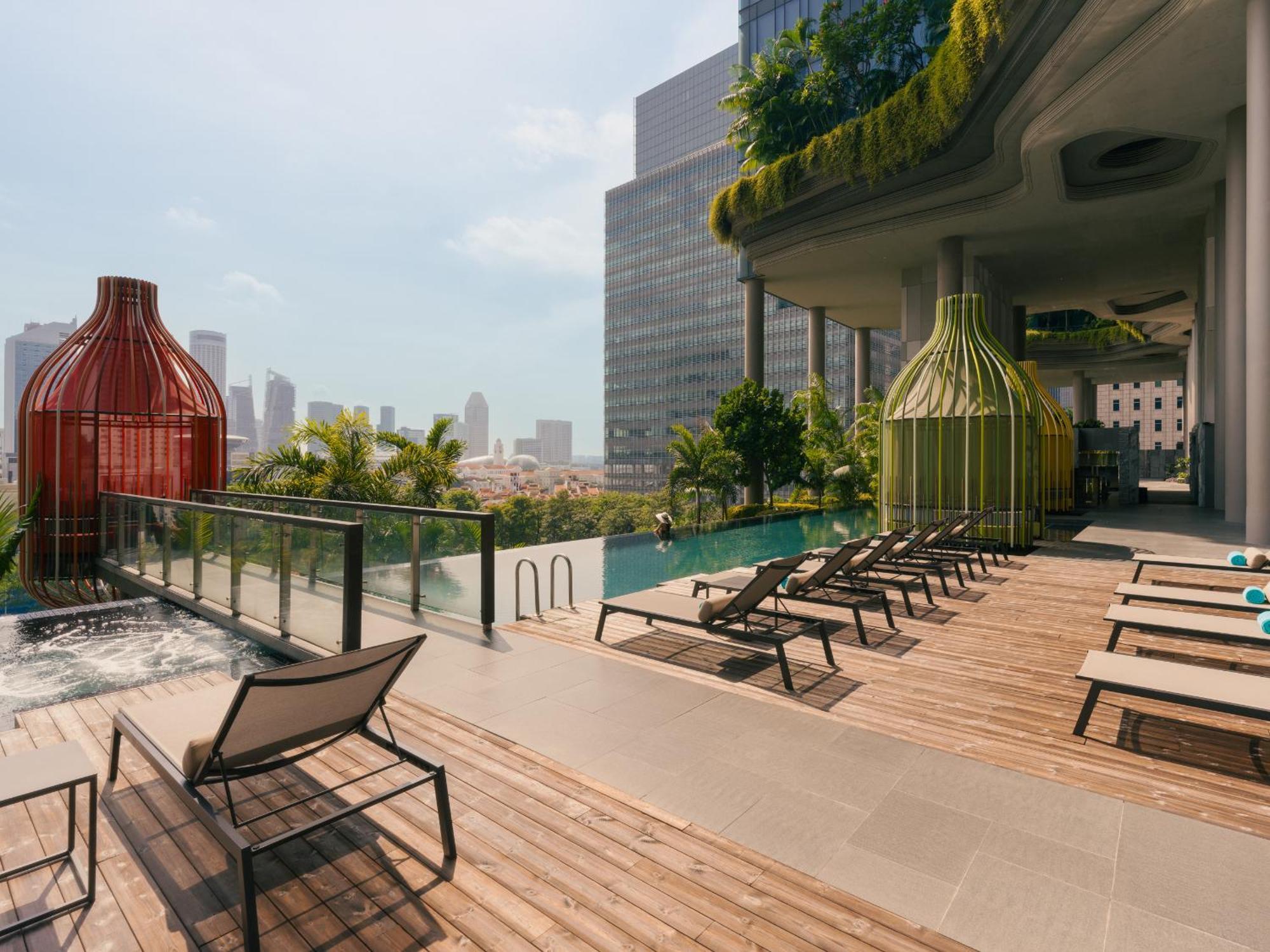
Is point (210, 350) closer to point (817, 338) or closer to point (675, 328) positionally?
point (675, 328)

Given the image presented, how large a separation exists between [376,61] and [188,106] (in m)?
7.52

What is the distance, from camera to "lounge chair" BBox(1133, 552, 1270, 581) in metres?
7.12

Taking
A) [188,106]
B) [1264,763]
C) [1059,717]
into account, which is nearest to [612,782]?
[1059,717]

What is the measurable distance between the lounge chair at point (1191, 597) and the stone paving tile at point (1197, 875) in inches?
141

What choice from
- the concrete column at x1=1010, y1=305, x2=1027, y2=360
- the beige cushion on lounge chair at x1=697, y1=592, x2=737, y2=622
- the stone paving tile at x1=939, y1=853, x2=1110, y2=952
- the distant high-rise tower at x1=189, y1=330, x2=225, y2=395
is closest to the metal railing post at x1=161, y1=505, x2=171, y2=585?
the beige cushion on lounge chair at x1=697, y1=592, x2=737, y2=622

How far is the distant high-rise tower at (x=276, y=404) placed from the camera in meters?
154

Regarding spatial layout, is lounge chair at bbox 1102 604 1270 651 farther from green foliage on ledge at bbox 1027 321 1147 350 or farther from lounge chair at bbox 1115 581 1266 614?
green foliage on ledge at bbox 1027 321 1147 350

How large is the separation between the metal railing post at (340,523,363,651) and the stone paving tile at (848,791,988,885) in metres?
4.04

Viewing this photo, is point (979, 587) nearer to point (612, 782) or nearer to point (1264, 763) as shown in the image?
point (1264, 763)

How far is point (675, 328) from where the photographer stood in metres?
110

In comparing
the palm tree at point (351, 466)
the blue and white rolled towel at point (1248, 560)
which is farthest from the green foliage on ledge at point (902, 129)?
the palm tree at point (351, 466)

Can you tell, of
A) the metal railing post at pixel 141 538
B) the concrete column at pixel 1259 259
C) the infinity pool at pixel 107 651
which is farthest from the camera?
the concrete column at pixel 1259 259

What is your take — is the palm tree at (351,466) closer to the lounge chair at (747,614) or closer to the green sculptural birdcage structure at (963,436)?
the green sculptural birdcage structure at (963,436)

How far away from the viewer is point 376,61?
12172 millimetres
